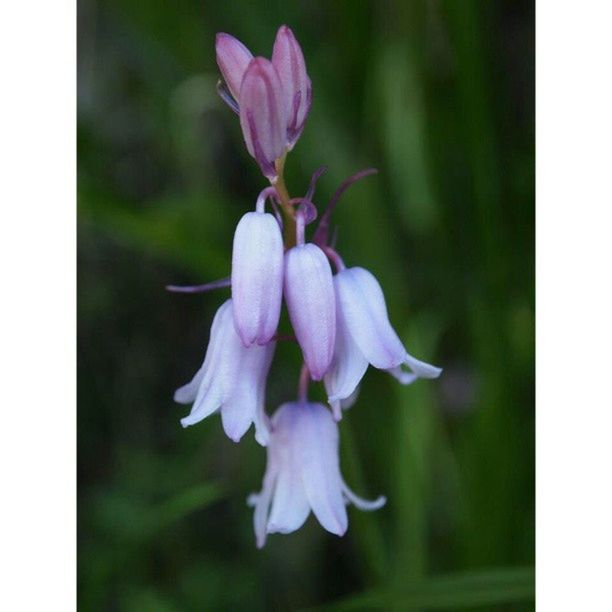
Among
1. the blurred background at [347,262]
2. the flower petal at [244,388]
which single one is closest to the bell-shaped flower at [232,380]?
the flower petal at [244,388]

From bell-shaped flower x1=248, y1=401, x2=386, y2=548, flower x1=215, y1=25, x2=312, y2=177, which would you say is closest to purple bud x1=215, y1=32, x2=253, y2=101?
flower x1=215, y1=25, x2=312, y2=177

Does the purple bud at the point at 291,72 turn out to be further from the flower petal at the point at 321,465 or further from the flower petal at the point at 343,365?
the flower petal at the point at 321,465

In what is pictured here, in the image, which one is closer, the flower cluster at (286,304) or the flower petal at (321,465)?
the flower cluster at (286,304)

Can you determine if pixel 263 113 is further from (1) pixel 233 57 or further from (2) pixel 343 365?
(2) pixel 343 365

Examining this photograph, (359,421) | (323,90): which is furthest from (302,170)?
(359,421)

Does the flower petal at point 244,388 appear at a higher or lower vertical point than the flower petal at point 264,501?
higher
